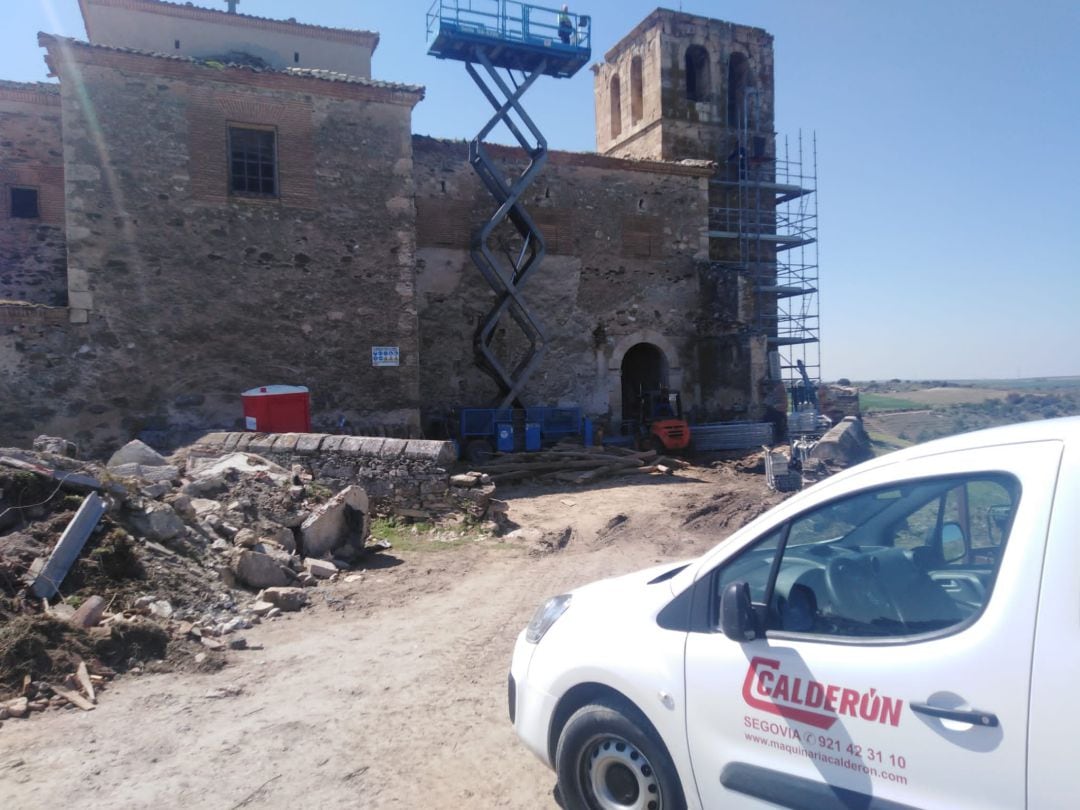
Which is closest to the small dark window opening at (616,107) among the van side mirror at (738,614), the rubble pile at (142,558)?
the rubble pile at (142,558)

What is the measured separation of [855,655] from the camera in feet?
8.37

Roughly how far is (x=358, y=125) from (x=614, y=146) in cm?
1260

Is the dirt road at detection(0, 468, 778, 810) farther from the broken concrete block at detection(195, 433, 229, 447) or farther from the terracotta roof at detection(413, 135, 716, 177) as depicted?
the terracotta roof at detection(413, 135, 716, 177)

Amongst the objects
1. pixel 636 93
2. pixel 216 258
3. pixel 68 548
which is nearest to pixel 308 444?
pixel 68 548

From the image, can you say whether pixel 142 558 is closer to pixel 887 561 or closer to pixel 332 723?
pixel 332 723

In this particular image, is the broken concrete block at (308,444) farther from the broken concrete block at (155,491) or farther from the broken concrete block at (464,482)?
the broken concrete block at (155,491)

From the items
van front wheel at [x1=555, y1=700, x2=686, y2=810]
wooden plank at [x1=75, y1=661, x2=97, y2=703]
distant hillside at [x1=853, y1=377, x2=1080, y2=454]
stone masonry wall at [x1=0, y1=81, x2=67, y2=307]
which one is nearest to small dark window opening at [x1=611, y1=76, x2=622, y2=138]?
distant hillside at [x1=853, y1=377, x2=1080, y2=454]

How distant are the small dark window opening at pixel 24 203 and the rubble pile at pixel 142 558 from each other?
1020 cm

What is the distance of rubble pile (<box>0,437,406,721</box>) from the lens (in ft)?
17.3

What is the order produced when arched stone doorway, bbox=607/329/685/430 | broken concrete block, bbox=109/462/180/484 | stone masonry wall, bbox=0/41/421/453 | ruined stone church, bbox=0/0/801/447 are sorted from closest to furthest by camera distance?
broken concrete block, bbox=109/462/180/484 < stone masonry wall, bbox=0/41/421/453 < ruined stone church, bbox=0/0/801/447 < arched stone doorway, bbox=607/329/685/430

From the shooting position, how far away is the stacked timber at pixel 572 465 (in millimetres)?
14758

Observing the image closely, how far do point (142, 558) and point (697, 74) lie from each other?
22825 mm

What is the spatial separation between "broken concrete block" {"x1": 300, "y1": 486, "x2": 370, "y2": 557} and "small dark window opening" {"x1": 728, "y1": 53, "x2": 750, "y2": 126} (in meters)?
20.3

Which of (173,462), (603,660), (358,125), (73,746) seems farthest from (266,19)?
(603,660)
